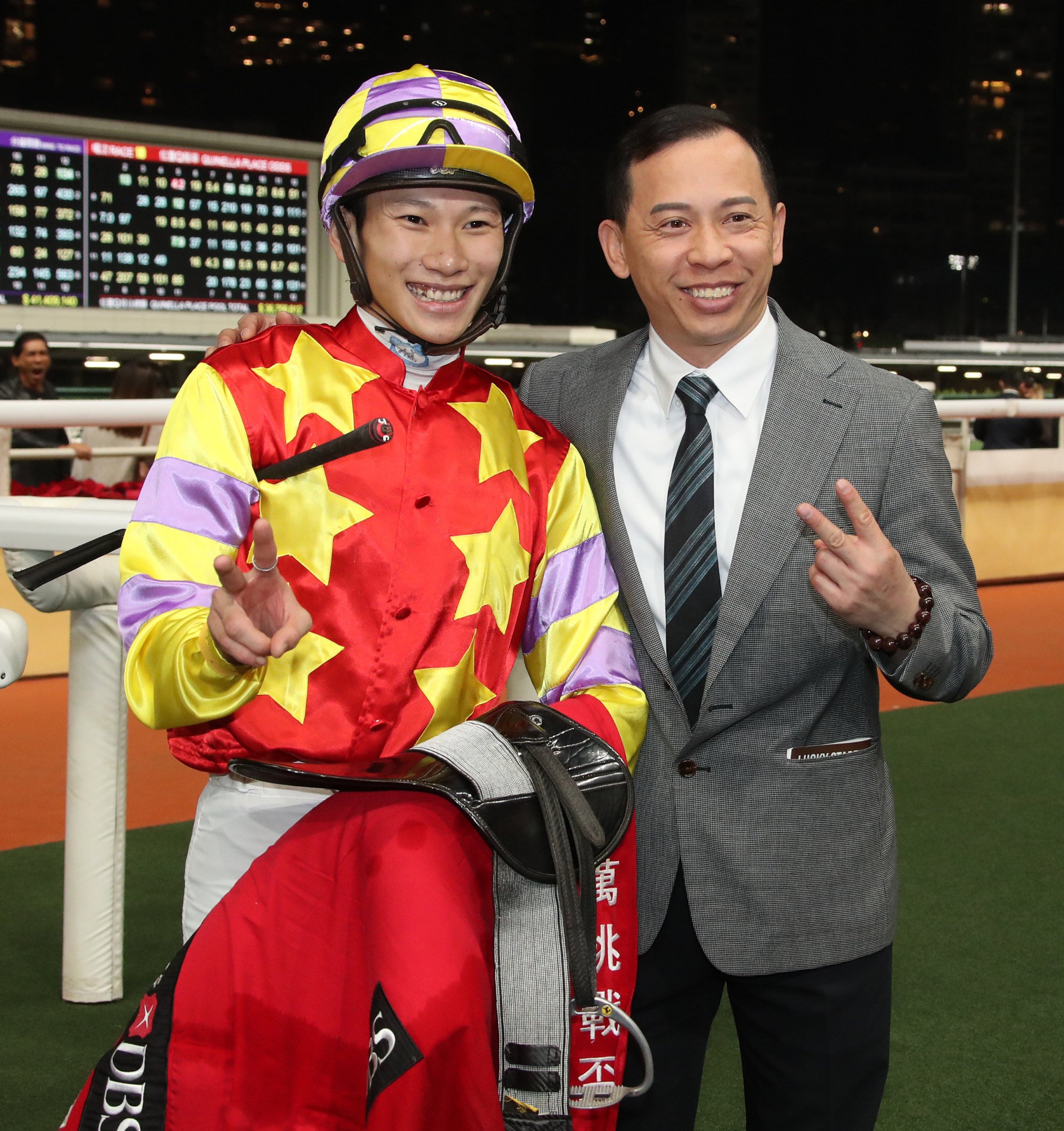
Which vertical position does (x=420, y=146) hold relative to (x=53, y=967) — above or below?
above

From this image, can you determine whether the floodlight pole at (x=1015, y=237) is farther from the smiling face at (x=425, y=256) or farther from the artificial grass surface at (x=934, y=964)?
the smiling face at (x=425, y=256)

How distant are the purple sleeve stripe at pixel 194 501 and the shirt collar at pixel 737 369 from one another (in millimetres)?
570

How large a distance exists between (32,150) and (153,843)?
12.7 ft

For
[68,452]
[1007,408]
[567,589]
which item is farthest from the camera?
[1007,408]

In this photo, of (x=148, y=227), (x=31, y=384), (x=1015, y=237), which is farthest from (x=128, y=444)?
(x=1015, y=237)

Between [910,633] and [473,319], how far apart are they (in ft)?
1.89

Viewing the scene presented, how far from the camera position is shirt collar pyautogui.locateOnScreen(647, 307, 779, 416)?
1562 millimetres

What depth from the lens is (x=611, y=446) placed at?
5.18 ft

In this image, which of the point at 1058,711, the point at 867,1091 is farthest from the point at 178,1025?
the point at 1058,711

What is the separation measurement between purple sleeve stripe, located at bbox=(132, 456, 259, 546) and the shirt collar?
570 millimetres

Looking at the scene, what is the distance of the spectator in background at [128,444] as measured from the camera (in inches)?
221

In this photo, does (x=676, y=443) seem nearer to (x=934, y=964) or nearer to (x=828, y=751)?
(x=828, y=751)

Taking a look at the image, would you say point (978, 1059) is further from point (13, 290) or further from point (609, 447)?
point (13, 290)

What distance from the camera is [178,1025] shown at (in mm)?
1113
